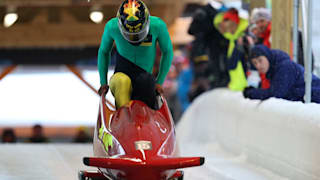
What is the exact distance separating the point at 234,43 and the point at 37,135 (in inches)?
178

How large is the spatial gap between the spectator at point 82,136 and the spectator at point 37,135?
68 cm

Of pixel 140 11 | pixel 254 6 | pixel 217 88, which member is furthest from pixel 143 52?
pixel 217 88

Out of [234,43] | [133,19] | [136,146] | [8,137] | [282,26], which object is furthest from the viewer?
[8,137]

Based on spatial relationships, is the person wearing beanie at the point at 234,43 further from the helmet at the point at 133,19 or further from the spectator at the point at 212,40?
the helmet at the point at 133,19

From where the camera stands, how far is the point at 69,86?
1349 cm

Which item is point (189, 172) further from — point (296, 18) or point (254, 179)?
point (296, 18)

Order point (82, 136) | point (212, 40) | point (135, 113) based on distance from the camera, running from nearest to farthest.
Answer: point (135, 113)
point (212, 40)
point (82, 136)

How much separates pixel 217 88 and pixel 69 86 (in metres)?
4.37

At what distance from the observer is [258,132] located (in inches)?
285

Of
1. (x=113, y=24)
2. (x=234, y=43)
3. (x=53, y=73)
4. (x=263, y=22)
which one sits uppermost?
(x=263, y=22)

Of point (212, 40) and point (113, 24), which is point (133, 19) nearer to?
point (113, 24)

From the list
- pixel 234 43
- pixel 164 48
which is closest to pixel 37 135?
pixel 234 43

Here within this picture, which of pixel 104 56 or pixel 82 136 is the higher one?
pixel 104 56

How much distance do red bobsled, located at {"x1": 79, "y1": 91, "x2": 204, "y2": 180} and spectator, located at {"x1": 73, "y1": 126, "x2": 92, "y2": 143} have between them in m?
7.43
